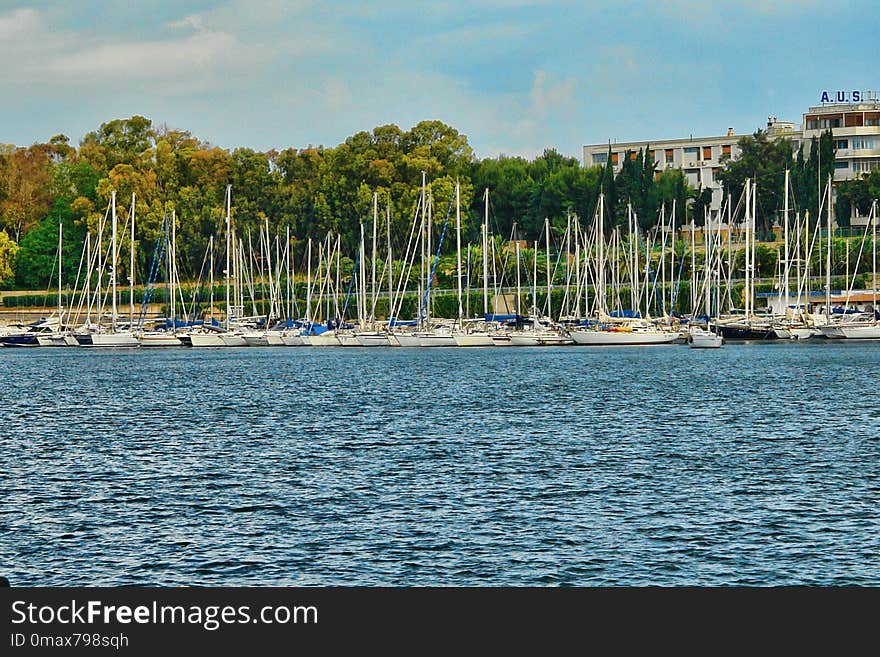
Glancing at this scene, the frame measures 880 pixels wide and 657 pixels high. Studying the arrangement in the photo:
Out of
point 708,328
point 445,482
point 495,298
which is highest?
point 495,298

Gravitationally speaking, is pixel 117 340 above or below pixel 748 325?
below

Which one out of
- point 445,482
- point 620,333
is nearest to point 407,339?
point 620,333

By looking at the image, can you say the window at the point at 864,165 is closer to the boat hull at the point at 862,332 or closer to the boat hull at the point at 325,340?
the boat hull at the point at 862,332

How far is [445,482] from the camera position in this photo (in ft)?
127

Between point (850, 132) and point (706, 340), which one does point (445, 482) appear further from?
point (850, 132)

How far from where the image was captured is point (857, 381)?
241ft

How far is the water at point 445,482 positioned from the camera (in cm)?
2808

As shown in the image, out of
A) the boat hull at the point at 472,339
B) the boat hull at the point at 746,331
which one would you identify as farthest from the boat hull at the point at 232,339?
the boat hull at the point at 746,331

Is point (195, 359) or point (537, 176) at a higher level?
point (537, 176)

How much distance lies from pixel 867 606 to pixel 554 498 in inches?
720

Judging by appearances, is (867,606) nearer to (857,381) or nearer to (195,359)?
(857,381)


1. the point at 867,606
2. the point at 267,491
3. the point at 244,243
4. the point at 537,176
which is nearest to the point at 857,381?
the point at 267,491

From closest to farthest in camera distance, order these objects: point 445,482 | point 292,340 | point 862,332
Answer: point 445,482
point 862,332
point 292,340

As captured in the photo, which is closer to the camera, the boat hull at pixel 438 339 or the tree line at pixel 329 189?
the boat hull at pixel 438 339
